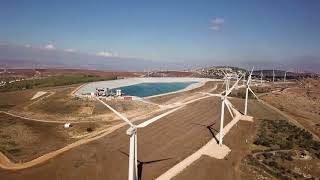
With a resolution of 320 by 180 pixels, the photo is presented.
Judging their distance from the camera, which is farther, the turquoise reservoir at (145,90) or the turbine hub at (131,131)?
the turquoise reservoir at (145,90)

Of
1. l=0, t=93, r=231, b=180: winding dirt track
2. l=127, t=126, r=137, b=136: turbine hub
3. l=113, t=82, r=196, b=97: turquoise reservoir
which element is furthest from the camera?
l=113, t=82, r=196, b=97: turquoise reservoir

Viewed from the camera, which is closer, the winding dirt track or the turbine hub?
the turbine hub

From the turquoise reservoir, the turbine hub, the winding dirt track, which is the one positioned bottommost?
the winding dirt track

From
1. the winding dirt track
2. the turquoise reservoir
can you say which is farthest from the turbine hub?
the turquoise reservoir

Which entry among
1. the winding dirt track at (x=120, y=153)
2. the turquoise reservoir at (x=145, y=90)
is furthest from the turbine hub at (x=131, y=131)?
the turquoise reservoir at (x=145, y=90)

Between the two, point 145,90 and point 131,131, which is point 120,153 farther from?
point 145,90

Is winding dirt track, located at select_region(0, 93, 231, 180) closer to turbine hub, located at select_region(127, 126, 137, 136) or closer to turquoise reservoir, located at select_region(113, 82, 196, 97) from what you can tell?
turbine hub, located at select_region(127, 126, 137, 136)

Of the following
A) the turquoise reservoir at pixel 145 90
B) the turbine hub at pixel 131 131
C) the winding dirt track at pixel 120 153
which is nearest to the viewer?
the turbine hub at pixel 131 131

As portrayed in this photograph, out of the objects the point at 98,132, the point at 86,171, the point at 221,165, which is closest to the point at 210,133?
the point at 221,165

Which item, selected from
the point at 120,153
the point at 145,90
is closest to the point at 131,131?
the point at 120,153

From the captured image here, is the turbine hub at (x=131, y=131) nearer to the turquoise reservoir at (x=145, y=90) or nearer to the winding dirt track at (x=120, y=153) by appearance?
the winding dirt track at (x=120, y=153)

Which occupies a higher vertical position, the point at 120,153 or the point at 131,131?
the point at 131,131
